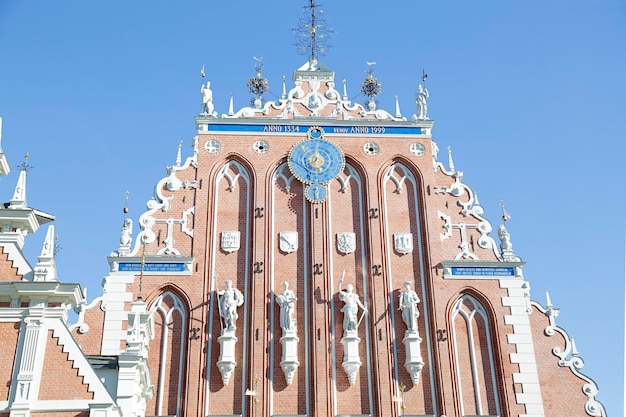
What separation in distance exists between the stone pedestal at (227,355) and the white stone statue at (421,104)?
8.75 meters

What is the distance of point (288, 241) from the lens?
21734mm

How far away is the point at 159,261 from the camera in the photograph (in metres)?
21.0

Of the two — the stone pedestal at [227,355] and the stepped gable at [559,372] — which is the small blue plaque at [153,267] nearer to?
the stone pedestal at [227,355]

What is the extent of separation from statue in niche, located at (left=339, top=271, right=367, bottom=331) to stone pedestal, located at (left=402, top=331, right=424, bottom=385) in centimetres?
137

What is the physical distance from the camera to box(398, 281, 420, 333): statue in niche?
20.6 meters

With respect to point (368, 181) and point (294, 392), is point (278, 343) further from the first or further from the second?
point (368, 181)

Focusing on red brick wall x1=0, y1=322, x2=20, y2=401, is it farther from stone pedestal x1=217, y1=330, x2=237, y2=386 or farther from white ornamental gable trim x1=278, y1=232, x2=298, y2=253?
white ornamental gable trim x1=278, y1=232, x2=298, y2=253

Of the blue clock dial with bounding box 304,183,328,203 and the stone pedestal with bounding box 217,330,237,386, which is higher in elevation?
the blue clock dial with bounding box 304,183,328,203

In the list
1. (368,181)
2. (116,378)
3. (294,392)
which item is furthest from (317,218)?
(116,378)

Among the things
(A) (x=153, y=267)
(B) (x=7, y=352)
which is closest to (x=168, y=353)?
(A) (x=153, y=267)

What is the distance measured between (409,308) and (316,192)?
14.1ft

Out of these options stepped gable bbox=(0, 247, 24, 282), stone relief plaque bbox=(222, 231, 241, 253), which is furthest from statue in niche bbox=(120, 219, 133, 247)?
stepped gable bbox=(0, 247, 24, 282)

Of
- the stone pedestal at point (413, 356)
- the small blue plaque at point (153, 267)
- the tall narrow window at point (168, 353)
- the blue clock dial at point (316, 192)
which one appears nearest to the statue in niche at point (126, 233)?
the small blue plaque at point (153, 267)

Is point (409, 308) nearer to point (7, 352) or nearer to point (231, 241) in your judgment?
point (231, 241)
